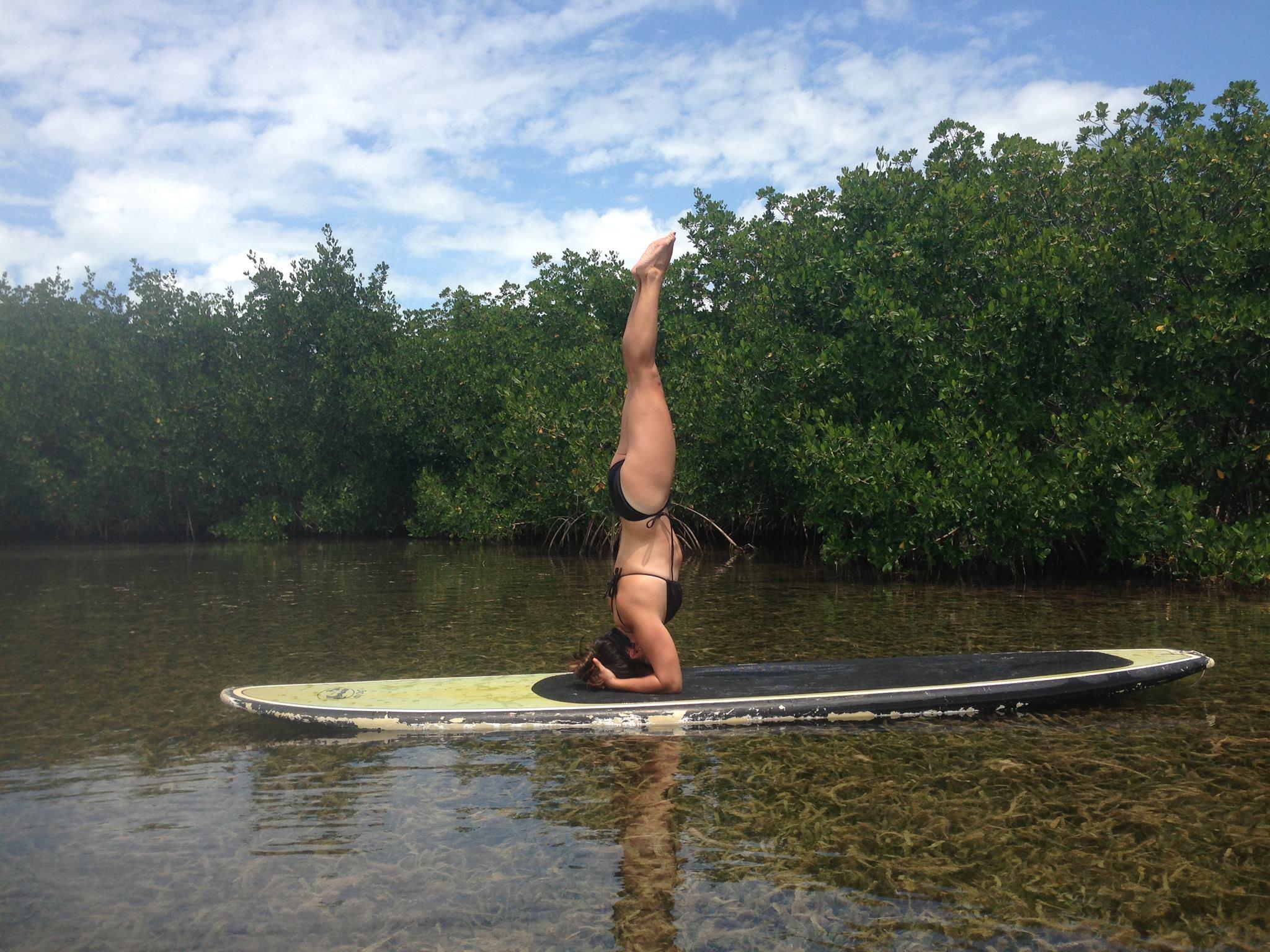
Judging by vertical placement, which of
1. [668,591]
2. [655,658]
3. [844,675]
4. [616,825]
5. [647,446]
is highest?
[647,446]

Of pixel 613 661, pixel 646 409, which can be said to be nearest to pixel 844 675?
pixel 613 661

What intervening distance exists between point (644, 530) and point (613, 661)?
2.49ft

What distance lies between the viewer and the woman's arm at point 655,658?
17.0ft

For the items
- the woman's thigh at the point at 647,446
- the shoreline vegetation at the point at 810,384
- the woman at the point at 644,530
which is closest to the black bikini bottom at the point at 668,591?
the woman at the point at 644,530

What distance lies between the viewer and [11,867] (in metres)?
3.30

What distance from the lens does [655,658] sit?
5.19m

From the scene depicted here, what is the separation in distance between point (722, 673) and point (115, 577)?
12795mm

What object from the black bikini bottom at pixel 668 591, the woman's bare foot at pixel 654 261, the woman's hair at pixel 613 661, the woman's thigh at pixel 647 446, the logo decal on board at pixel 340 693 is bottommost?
the logo decal on board at pixel 340 693

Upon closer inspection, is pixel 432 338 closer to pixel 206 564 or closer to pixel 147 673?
pixel 206 564

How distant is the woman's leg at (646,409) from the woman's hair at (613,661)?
2.49ft

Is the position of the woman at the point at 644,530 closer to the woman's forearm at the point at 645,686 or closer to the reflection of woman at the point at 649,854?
the woman's forearm at the point at 645,686

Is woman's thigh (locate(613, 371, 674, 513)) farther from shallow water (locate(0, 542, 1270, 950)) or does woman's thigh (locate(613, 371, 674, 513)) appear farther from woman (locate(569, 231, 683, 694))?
shallow water (locate(0, 542, 1270, 950))

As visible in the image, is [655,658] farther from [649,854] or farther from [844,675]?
[649,854]

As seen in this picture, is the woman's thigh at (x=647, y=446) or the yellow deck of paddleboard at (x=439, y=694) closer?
the yellow deck of paddleboard at (x=439, y=694)
